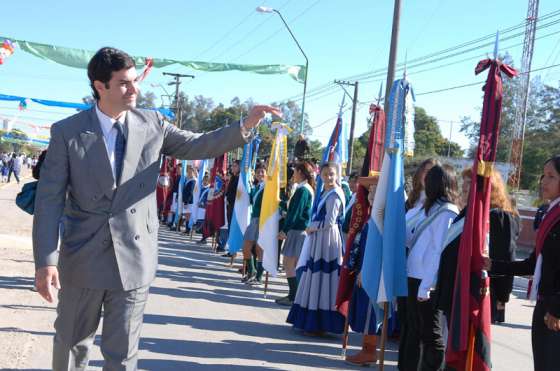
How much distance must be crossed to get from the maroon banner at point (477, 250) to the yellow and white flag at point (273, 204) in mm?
5559

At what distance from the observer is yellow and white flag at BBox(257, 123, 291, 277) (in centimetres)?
1012

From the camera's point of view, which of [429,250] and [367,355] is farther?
[367,355]

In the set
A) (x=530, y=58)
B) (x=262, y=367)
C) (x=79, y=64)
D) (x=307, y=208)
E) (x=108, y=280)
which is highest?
(x=530, y=58)

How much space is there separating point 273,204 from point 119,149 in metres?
6.92

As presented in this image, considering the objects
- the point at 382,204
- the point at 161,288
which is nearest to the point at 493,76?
the point at 382,204

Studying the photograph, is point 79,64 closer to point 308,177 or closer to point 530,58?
point 308,177

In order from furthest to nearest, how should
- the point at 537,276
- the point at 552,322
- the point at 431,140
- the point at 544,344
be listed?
the point at 431,140
the point at 537,276
the point at 544,344
the point at 552,322

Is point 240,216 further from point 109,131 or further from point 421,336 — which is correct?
point 109,131

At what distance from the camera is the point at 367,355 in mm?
6629

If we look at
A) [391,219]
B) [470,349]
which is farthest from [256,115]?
[391,219]

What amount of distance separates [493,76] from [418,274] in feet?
6.12

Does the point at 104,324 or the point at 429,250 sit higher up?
the point at 429,250

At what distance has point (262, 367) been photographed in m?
6.12

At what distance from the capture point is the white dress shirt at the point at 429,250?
5.34 m
